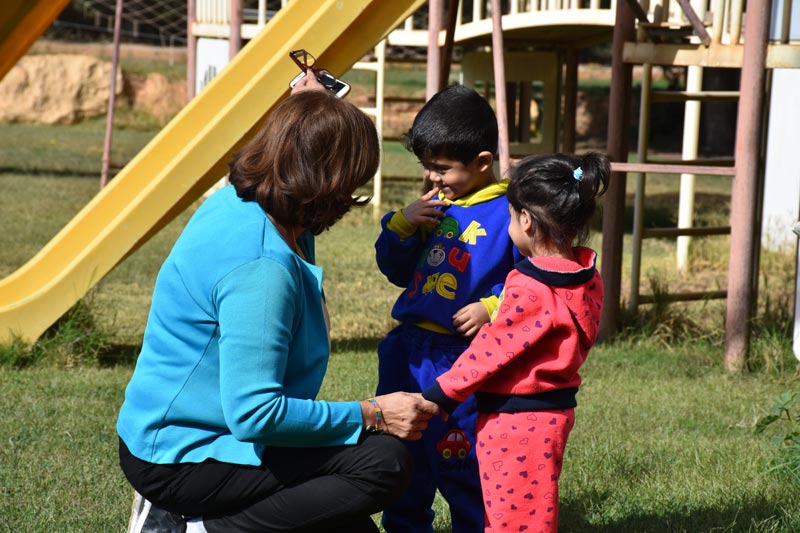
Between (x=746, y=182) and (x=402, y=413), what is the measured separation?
10.1 feet

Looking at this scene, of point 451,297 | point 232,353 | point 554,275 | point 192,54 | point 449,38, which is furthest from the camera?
point 192,54

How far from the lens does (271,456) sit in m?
2.60

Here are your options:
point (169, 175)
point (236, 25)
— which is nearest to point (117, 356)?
point (169, 175)

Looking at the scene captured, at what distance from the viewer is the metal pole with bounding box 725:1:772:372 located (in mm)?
5117

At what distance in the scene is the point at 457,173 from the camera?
3004mm

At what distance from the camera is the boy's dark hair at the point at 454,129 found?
117 inches

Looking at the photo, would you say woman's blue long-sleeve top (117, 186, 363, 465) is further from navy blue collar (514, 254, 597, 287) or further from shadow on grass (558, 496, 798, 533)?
shadow on grass (558, 496, 798, 533)

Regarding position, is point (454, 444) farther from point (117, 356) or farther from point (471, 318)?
point (117, 356)

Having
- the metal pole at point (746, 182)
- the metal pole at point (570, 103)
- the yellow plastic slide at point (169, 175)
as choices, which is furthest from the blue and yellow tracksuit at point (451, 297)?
the metal pole at point (570, 103)

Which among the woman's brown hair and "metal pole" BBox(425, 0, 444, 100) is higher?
"metal pole" BBox(425, 0, 444, 100)

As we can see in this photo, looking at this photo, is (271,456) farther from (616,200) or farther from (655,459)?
(616,200)

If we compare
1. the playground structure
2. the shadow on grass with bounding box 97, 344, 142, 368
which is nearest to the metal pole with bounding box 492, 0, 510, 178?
the playground structure

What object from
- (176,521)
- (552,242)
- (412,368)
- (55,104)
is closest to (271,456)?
(176,521)

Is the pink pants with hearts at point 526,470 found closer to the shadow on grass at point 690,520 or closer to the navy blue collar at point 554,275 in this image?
the navy blue collar at point 554,275
